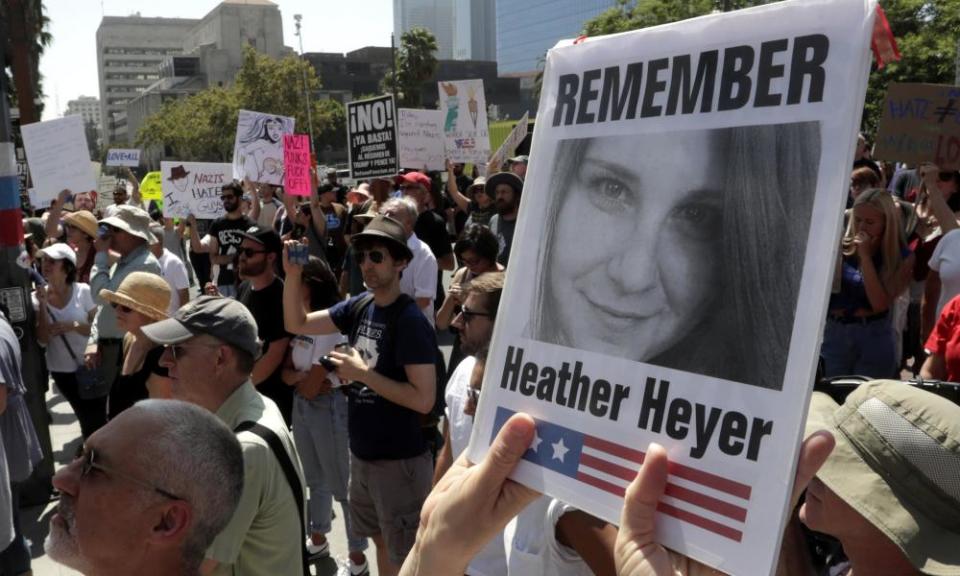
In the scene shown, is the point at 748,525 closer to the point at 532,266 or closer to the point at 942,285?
the point at 532,266

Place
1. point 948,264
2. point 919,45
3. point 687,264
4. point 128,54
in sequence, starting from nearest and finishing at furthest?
point 687,264 → point 948,264 → point 919,45 → point 128,54

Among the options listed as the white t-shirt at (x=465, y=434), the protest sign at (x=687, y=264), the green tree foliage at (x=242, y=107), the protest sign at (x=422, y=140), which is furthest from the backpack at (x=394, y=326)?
the green tree foliage at (x=242, y=107)

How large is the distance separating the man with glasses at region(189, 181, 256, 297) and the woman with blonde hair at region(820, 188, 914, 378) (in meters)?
5.86

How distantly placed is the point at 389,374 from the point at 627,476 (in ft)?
8.70

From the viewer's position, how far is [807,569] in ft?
7.02

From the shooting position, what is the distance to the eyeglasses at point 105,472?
1.91 metres

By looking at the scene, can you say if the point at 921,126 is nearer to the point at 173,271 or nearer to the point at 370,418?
the point at 370,418

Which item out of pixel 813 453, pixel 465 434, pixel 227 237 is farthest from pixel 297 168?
pixel 813 453

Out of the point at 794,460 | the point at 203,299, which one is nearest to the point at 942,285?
the point at 203,299

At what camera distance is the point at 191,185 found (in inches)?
436

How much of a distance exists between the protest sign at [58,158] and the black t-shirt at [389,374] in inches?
228

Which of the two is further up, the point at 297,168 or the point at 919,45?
the point at 919,45

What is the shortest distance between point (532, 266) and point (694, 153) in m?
0.35

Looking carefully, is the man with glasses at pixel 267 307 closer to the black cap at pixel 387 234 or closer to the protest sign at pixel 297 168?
the black cap at pixel 387 234
